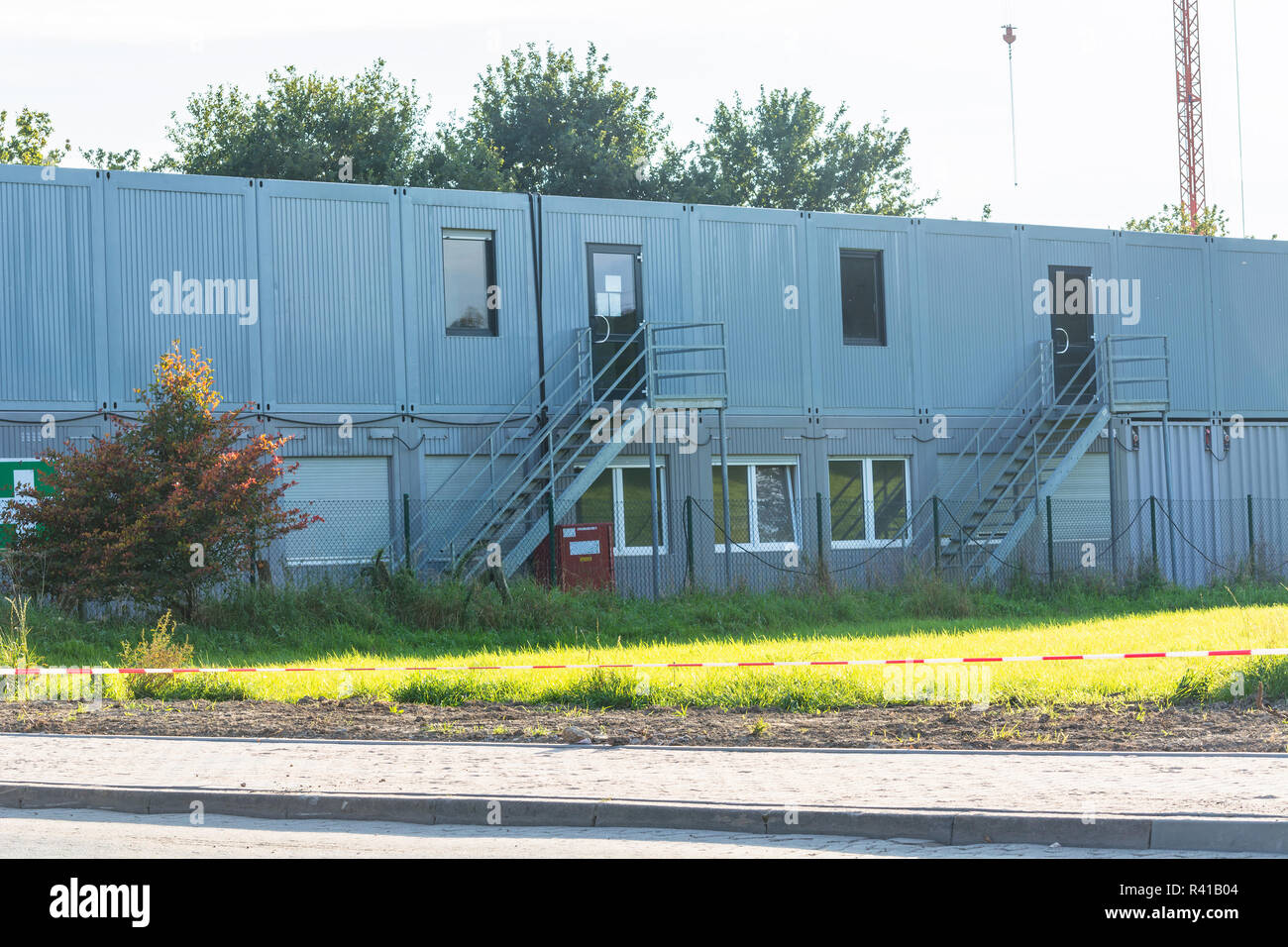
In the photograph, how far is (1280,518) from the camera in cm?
2817

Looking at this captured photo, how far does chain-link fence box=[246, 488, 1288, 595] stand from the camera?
2192cm

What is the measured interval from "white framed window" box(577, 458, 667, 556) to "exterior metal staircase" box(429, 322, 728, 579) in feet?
1.77

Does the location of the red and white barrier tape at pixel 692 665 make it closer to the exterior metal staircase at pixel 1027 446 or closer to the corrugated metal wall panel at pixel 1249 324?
the exterior metal staircase at pixel 1027 446

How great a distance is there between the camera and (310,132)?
4181cm

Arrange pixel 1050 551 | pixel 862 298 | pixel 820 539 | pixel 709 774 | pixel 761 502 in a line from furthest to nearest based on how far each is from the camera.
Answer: pixel 862 298
pixel 761 502
pixel 1050 551
pixel 820 539
pixel 709 774

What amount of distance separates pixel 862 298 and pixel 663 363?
4.33m

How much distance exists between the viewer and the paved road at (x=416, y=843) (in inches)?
289

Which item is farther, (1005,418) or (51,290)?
(1005,418)

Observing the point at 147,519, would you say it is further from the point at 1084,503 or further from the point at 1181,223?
the point at 1181,223

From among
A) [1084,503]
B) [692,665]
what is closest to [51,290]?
[692,665]

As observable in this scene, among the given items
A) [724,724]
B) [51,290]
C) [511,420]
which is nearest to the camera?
[724,724]

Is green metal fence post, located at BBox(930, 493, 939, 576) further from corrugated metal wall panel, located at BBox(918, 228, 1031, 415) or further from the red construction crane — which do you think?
the red construction crane

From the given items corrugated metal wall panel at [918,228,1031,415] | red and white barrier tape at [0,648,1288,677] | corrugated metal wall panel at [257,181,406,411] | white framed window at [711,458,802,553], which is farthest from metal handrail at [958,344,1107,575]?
red and white barrier tape at [0,648,1288,677]
